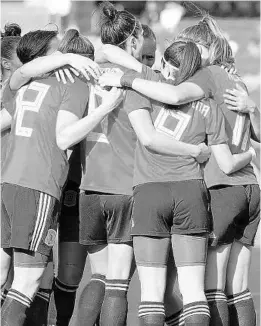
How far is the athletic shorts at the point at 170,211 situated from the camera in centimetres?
505

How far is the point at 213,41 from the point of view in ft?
17.8

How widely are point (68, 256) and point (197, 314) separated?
3.38 ft

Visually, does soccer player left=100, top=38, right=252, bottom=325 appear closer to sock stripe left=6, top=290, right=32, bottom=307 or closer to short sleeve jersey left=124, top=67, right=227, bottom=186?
short sleeve jersey left=124, top=67, right=227, bottom=186

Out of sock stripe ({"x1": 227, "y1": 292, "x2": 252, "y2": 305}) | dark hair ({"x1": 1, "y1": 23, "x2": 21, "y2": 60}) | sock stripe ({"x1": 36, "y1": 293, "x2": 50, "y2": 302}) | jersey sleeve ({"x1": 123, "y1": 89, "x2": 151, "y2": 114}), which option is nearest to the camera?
jersey sleeve ({"x1": 123, "y1": 89, "x2": 151, "y2": 114})

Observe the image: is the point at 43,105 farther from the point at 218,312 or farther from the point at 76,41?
the point at 218,312

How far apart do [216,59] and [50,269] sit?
1654mm

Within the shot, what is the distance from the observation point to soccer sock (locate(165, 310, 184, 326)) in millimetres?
5430

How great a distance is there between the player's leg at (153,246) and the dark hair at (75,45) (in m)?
1.01

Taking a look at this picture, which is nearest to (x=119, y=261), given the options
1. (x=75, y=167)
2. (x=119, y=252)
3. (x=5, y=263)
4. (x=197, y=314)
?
(x=119, y=252)

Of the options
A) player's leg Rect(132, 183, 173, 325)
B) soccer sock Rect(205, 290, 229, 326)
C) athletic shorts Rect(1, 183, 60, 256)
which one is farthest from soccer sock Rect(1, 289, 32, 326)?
soccer sock Rect(205, 290, 229, 326)

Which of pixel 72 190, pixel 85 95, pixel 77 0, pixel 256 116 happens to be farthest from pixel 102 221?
pixel 77 0

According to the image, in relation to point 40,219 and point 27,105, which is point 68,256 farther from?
point 27,105

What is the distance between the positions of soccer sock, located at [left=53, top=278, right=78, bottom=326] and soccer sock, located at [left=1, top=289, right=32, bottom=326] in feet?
1.94

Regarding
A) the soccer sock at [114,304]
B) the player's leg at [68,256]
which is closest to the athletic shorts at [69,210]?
the player's leg at [68,256]
